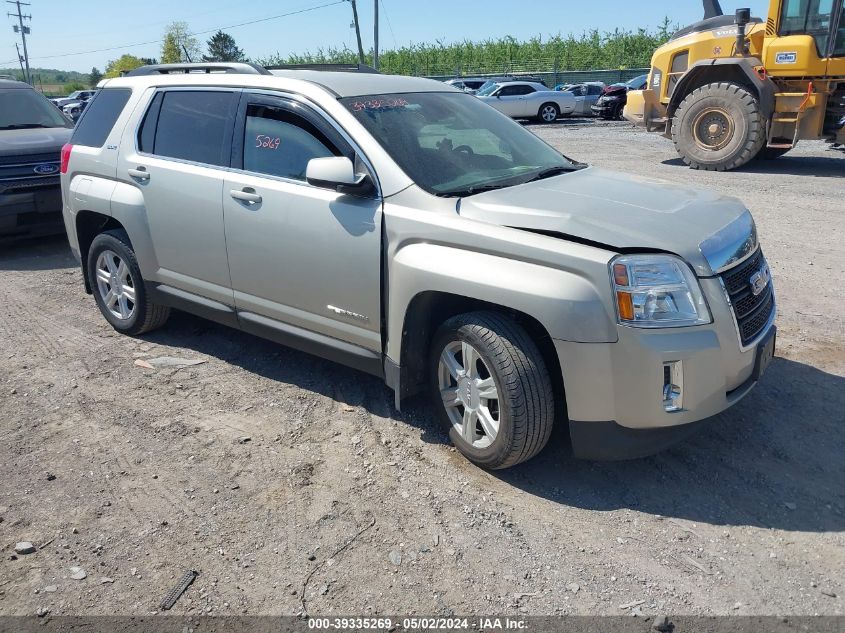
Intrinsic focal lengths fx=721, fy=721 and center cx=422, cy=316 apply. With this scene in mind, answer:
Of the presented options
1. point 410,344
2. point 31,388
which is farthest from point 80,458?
point 410,344

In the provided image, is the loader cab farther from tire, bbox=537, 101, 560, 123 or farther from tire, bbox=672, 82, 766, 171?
tire, bbox=537, 101, 560, 123

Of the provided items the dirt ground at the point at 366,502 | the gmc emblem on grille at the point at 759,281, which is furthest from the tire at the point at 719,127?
the gmc emblem on grille at the point at 759,281

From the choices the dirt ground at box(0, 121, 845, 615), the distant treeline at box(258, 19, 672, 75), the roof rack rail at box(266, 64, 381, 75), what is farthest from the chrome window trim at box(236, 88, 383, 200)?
the distant treeline at box(258, 19, 672, 75)

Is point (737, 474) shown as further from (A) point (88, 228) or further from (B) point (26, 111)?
(B) point (26, 111)

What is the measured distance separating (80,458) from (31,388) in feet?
3.92

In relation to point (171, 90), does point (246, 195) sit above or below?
below

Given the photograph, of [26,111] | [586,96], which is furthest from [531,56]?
[26,111]

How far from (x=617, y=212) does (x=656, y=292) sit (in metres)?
0.55

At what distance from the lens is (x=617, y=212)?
344 cm

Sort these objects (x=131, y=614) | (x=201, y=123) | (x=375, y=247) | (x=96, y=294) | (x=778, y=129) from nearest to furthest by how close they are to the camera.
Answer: (x=131, y=614), (x=375, y=247), (x=201, y=123), (x=96, y=294), (x=778, y=129)

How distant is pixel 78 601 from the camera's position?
2.81 meters

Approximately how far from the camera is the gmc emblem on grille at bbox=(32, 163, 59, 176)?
8.09m

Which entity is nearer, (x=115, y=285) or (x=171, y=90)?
(x=171, y=90)

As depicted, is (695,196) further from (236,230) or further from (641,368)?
(236,230)
